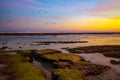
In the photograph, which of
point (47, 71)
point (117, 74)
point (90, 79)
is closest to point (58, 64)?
point (47, 71)

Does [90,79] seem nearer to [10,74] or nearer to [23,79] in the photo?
[23,79]

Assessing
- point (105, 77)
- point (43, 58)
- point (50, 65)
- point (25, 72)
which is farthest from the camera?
point (43, 58)

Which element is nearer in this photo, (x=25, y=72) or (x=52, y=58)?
(x=25, y=72)

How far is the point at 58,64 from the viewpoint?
2473 centimetres

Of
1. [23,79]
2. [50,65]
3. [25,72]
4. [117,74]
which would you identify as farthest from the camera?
[50,65]

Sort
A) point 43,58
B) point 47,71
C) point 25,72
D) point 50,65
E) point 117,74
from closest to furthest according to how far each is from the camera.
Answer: point 25,72, point 117,74, point 47,71, point 50,65, point 43,58

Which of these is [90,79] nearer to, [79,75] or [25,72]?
[79,75]

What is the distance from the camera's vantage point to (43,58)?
31.1 metres

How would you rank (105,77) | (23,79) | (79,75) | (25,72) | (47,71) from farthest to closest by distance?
1. (47,71)
2. (105,77)
3. (25,72)
4. (79,75)
5. (23,79)

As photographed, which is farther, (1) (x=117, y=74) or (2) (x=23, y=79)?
(1) (x=117, y=74)

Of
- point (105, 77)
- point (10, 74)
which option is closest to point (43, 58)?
point (10, 74)

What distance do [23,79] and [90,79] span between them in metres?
7.76

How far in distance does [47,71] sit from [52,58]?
5066mm

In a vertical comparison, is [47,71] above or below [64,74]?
below
